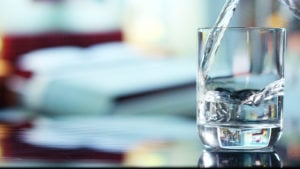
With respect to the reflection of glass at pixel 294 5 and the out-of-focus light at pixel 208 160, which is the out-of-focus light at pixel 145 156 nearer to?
the out-of-focus light at pixel 208 160

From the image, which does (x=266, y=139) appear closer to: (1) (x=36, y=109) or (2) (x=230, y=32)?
(2) (x=230, y=32)

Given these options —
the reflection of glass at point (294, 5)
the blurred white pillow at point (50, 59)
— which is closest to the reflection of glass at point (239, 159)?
the reflection of glass at point (294, 5)

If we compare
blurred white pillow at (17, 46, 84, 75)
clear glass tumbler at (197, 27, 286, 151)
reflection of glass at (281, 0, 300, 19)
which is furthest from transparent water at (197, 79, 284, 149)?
blurred white pillow at (17, 46, 84, 75)

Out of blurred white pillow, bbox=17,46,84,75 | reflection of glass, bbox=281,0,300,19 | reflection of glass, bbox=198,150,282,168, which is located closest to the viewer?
reflection of glass, bbox=198,150,282,168

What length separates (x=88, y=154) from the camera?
0.60 meters

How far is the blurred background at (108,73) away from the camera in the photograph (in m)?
0.77

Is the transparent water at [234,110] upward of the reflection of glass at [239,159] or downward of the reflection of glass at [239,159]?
upward

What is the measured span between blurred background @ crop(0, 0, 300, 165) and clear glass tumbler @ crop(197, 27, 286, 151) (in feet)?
0.13

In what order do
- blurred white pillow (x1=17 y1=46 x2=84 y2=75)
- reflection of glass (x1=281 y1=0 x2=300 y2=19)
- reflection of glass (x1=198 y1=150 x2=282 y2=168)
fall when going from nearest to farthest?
reflection of glass (x1=198 y1=150 x2=282 y2=168)
reflection of glass (x1=281 y1=0 x2=300 y2=19)
blurred white pillow (x1=17 y1=46 x2=84 y2=75)

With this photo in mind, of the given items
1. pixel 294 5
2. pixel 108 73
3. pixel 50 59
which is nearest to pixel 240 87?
pixel 294 5

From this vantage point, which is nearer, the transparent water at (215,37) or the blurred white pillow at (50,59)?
the transparent water at (215,37)

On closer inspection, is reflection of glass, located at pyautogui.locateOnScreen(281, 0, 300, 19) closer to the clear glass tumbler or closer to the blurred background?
the clear glass tumbler

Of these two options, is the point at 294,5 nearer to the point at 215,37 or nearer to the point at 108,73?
the point at 215,37

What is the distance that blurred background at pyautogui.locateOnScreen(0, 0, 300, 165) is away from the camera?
2.51 feet
